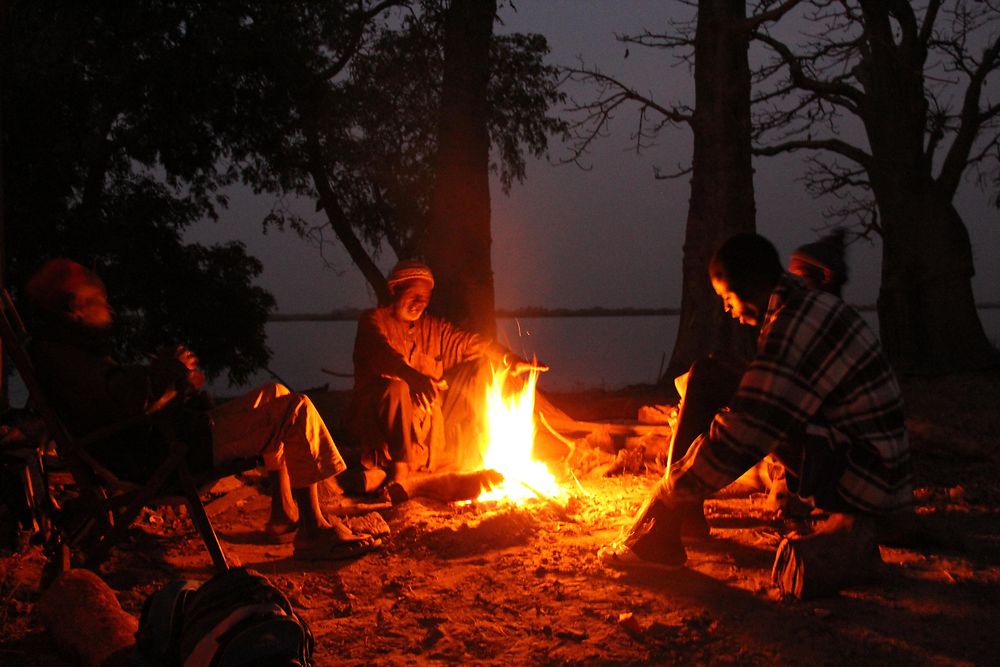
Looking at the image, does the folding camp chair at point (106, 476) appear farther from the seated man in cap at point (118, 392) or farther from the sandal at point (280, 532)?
the sandal at point (280, 532)

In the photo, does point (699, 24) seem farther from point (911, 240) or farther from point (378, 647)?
point (378, 647)

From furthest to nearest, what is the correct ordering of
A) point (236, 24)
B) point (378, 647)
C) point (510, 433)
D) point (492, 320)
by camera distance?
point (236, 24) → point (492, 320) → point (510, 433) → point (378, 647)

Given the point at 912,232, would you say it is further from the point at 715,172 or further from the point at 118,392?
the point at 118,392

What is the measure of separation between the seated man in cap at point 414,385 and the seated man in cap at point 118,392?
1365 mm

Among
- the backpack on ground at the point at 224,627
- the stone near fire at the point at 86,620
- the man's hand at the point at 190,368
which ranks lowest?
the stone near fire at the point at 86,620

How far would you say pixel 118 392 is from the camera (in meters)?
3.20

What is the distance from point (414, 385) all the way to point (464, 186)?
2.60 metres

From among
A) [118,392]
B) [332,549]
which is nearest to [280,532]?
[332,549]

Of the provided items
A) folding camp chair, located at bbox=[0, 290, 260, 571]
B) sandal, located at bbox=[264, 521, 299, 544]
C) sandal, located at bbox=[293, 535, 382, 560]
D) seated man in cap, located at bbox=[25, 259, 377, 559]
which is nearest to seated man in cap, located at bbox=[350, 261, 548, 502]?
sandal, located at bbox=[264, 521, 299, 544]

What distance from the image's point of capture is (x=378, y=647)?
2.85m

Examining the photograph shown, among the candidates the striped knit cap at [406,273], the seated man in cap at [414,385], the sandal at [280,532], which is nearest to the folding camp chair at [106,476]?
the sandal at [280,532]

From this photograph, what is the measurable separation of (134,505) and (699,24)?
836 centimetres

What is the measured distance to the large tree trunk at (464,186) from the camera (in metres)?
7.14

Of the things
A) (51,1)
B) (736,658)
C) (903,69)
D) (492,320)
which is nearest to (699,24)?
(903,69)
